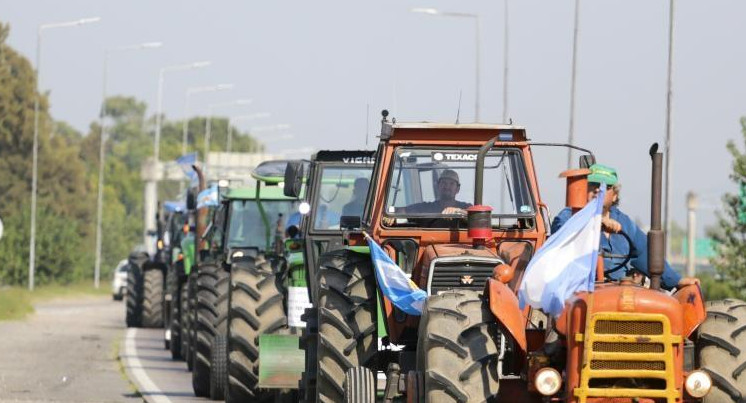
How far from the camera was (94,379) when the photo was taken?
2503cm

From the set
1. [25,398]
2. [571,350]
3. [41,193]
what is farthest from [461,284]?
[41,193]

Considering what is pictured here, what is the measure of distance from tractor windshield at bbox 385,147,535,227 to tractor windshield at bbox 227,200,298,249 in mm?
11916

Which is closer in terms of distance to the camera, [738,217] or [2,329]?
[738,217]

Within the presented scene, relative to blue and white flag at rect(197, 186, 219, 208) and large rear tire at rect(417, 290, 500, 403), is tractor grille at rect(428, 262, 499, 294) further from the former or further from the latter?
blue and white flag at rect(197, 186, 219, 208)

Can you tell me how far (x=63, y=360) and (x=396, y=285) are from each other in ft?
55.8

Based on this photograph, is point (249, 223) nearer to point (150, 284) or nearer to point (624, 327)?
point (150, 284)

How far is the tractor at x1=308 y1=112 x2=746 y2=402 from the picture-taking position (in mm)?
10562

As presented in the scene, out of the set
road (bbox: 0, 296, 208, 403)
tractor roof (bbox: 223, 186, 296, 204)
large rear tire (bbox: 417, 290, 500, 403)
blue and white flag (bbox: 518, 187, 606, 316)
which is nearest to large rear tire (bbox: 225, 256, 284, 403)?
road (bbox: 0, 296, 208, 403)

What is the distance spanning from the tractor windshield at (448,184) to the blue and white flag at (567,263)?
10.9 ft

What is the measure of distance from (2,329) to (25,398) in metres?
19.8

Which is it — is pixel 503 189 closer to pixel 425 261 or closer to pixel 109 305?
pixel 425 261

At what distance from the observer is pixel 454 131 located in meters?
14.6

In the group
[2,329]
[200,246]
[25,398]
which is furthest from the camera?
[2,329]

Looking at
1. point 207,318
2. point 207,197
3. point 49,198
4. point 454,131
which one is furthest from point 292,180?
point 49,198
